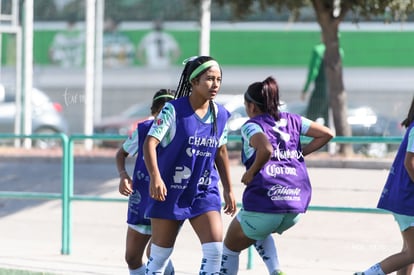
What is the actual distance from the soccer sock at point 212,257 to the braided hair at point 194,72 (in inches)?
30.7

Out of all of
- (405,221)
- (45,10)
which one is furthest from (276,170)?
(45,10)

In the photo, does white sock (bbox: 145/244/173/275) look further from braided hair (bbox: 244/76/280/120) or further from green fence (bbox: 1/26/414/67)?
green fence (bbox: 1/26/414/67)

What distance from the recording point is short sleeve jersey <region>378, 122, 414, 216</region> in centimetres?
774

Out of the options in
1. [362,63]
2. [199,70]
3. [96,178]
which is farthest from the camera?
[362,63]

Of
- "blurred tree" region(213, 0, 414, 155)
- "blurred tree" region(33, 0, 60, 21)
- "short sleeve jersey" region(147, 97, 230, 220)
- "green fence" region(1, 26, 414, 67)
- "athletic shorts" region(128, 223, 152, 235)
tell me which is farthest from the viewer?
"blurred tree" region(33, 0, 60, 21)

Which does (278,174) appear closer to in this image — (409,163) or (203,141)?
(203,141)

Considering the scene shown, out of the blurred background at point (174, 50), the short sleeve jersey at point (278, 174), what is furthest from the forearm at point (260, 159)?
the blurred background at point (174, 50)

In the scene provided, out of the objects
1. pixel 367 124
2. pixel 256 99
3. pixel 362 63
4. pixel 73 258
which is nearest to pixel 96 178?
pixel 73 258

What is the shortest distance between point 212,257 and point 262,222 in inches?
19.0

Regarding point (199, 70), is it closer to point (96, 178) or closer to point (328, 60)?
point (96, 178)

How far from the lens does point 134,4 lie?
38938mm

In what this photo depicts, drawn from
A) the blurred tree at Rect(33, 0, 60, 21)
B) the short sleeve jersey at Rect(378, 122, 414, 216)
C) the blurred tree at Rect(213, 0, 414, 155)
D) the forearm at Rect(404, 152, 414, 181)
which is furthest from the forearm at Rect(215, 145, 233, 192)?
the blurred tree at Rect(33, 0, 60, 21)

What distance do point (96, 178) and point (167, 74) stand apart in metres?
23.5

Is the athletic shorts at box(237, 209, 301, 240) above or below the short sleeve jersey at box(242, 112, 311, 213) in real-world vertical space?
below
